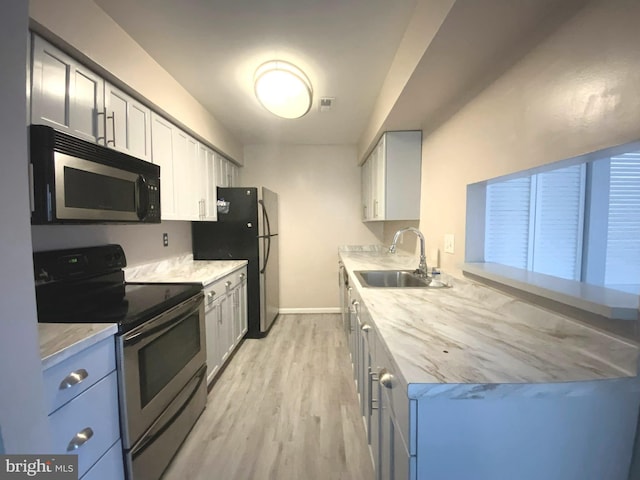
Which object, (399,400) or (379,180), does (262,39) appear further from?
(399,400)

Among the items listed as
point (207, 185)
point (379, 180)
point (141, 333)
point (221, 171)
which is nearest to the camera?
point (141, 333)

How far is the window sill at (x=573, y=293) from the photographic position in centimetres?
79

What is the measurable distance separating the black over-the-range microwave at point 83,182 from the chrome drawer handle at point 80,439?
2.70 feet

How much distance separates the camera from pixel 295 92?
1831 millimetres

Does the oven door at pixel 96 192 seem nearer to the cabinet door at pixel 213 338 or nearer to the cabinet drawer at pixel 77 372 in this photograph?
the cabinet drawer at pixel 77 372

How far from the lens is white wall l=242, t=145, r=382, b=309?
3.93 m

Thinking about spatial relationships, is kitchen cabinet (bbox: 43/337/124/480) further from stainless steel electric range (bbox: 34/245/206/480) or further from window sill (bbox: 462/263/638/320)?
window sill (bbox: 462/263/638/320)

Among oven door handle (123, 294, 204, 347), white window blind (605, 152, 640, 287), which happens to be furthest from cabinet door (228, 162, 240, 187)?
white window blind (605, 152, 640, 287)

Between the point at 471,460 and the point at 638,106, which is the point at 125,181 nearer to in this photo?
the point at 471,460

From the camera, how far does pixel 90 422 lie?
1016mm

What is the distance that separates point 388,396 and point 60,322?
53.6 inches

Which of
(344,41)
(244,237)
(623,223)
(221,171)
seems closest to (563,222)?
(623,223)

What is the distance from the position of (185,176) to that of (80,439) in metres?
1.98

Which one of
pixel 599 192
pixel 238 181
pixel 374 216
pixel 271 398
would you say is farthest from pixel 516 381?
pixel 238 181
